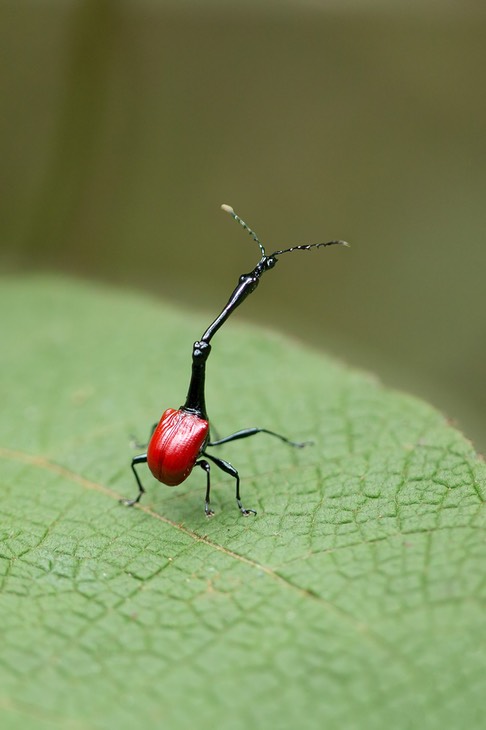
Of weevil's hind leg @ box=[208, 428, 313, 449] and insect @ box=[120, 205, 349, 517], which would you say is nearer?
insect @ box=[120, 205, 349, 517]

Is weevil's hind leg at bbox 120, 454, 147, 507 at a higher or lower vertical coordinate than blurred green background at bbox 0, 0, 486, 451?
lower

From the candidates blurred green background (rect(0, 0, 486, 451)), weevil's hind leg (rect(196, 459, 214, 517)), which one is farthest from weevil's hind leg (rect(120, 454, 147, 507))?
blurred green background (rect(0, 0, 486, 451))

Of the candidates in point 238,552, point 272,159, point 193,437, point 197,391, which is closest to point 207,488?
point 193,437

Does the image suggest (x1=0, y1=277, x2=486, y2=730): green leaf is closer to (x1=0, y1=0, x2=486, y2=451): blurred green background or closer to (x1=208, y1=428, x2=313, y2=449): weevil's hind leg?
(x1=208, y1=428, x2=313, y2=449): weevil's hind leg

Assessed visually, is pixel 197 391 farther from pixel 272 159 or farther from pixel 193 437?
pixel 272 159

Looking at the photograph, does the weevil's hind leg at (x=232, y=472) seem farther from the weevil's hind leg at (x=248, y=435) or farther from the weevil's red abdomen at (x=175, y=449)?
the weevil's red abdomen at (x=175, y=449)

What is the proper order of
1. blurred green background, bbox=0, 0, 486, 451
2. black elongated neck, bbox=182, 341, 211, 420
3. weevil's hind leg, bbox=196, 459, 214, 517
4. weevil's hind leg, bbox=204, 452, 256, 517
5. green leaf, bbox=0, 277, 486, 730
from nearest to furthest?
1. green leaf, bbox=0, 277, 486, 730
2. weevil's hind leg, bbox=204, 452, 256, 517
3. weevil's hind leg, bbox=196, 459, 214, 517
4. black elongated neck, bbox=182, 341, 211, 420
5. blurred green background, bbox=0, 0, 486, 451

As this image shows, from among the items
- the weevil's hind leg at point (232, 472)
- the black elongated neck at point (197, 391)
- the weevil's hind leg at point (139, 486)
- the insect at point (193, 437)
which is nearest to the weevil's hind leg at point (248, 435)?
the insect at point (193, 437)

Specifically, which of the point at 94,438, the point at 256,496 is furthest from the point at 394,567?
the point at 94,438
